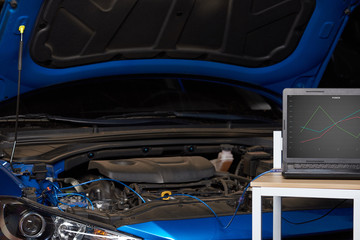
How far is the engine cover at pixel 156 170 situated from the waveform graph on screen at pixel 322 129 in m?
0.61

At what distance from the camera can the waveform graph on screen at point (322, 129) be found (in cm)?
196

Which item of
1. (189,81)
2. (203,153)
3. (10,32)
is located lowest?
(203,153)

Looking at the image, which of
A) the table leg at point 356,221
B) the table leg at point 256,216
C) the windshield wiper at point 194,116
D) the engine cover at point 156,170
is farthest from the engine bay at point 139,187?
the table leg at point 356,221

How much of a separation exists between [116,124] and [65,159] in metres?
0.52

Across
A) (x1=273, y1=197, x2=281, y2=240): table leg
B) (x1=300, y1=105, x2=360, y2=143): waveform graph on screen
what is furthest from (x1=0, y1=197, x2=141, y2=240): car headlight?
(x1=300, y1=105, x2=360, y2=143): waveform graph on screen

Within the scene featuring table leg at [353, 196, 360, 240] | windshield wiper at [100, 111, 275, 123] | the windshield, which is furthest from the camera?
windshield wiper at [100, 111, 275, 123]

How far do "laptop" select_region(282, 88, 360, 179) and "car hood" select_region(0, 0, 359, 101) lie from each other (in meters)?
1.02

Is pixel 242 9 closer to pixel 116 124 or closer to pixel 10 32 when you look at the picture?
pixel 116 124

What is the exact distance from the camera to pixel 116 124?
2.90 metres

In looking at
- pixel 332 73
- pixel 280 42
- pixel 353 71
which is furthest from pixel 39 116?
pixel 353 71

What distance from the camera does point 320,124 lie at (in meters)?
1.97

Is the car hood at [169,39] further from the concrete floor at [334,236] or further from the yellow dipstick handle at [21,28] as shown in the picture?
the concrete floor at [334,236]

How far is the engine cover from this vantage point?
2357 mm

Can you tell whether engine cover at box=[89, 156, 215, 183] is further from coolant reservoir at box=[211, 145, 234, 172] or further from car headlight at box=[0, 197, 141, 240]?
car headlight at box=[0, 197, 141, 240]
